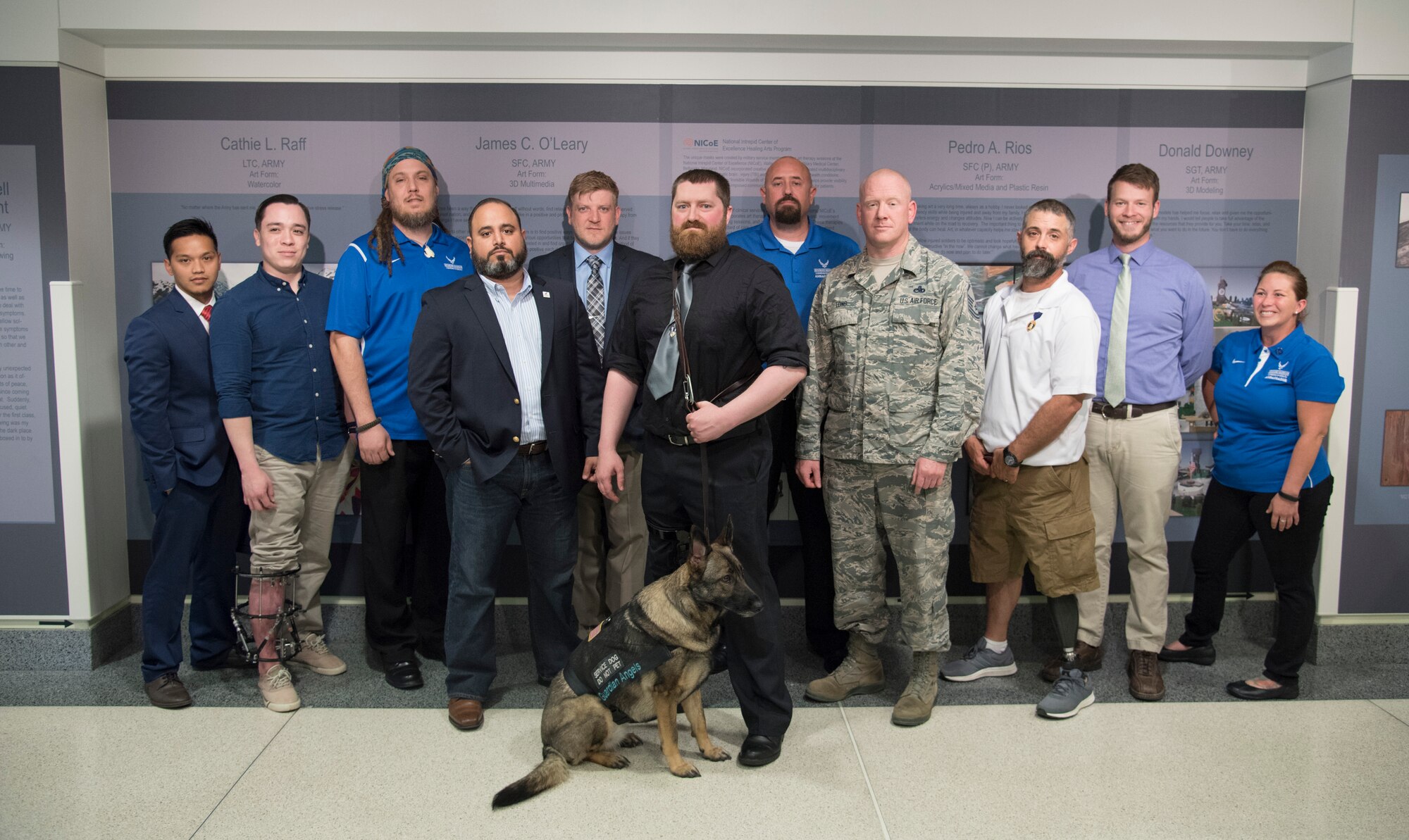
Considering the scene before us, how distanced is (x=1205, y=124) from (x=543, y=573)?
11.8 feet

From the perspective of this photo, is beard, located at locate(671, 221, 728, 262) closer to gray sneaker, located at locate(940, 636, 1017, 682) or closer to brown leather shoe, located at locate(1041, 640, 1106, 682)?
gray sneaker, located at locate(940, 636, 1017, 682)

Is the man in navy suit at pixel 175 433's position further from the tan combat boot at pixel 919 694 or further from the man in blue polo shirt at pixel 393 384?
the tan combat boot at pixel 919 694

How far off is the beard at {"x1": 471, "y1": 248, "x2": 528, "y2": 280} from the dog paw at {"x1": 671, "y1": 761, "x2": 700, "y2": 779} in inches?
70.4

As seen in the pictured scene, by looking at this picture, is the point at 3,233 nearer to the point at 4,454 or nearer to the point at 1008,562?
the point at 4,454

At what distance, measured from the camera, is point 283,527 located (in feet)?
11.9

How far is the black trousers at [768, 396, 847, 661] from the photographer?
378cm

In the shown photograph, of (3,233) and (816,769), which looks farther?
(3,233)

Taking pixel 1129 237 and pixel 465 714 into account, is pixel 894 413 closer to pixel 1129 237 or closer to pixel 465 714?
pixel 1129 237

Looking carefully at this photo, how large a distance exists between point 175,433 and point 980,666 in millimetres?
3371

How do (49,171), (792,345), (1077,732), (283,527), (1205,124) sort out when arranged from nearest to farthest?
(792,345) < (1077,732) < (283,527) < (49,171) < (1205,124)

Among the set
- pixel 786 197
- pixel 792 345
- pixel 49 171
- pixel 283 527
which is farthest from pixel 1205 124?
pixel 49 171

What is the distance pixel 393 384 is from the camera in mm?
3652

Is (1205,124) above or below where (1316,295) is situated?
above

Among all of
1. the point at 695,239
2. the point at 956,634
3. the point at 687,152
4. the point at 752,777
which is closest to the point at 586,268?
the point at 687,152
